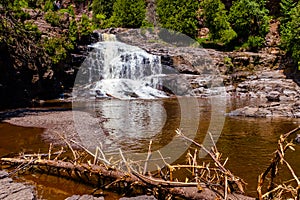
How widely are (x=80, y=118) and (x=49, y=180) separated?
35.1 ft

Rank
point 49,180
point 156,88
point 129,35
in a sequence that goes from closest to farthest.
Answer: point 49,180
point 156,88
point 129,35

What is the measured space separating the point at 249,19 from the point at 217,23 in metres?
4.86

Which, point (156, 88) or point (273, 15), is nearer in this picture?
point (156, 88)

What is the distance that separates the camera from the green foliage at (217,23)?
1897 inches

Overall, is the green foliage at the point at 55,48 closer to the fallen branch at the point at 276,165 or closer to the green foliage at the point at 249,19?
the fallen branch at the point at 276,165

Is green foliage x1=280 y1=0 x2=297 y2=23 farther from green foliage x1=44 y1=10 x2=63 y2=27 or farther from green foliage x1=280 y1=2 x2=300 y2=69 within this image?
green foliage x1=44 y1=10 x2=63 y2=27

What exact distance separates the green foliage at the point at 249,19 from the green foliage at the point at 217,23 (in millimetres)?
1452

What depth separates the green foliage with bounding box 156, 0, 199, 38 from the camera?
2039 inches

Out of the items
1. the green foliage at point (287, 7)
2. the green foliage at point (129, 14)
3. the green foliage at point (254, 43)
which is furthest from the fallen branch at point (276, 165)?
the green foliage at point (129, 14)

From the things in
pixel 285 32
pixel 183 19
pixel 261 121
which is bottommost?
pixel 261 121

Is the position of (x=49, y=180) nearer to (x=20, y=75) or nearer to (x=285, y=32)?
(x=20, y=75)

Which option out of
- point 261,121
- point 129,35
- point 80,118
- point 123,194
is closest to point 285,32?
point 129,35

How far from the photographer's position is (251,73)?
39.3 meters

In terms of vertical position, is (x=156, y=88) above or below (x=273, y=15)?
below
